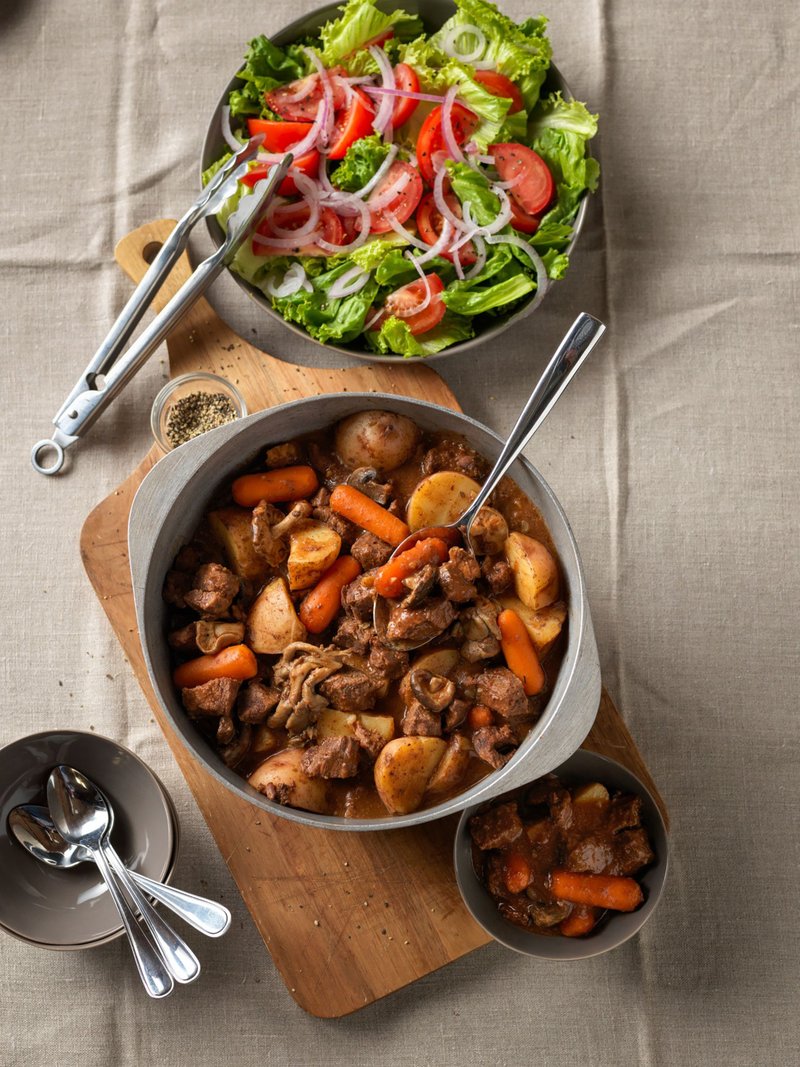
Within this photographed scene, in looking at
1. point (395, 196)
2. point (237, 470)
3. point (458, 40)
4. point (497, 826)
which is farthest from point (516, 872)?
point (458, 40)

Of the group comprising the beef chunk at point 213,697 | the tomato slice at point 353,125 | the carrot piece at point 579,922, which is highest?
the tomato slice at point 353,125

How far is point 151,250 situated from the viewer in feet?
11.2

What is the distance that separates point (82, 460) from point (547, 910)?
2.24m

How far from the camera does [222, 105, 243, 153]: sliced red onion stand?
131 inches

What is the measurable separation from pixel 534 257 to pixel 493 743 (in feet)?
5.48

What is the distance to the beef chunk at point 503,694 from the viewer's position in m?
2.74

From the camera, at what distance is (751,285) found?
3.56 m

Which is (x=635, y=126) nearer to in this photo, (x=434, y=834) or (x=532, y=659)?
(x=532, y=659)

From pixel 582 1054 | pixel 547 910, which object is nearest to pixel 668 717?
pixel 547 910

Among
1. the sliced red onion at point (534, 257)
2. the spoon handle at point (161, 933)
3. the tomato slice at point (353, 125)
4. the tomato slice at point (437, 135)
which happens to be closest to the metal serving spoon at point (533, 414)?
the sliced red onion at point (534, 257)

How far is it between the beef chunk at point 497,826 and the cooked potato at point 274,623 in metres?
0.81

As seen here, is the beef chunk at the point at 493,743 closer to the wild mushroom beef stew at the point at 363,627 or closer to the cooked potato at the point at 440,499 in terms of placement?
the wild mushroom beef stew at the point at 363,627

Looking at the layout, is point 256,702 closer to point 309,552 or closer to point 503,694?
point 309,552

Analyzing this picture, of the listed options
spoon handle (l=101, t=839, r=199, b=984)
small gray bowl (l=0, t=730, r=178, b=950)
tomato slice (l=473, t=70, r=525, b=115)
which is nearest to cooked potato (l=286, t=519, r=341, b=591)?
small gray bowl (l=0, t=730, r=178, b=950)
